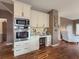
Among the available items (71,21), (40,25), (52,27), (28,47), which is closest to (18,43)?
(28,47)

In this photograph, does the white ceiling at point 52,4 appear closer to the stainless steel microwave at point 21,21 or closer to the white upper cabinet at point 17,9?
the white upper cabinet at point 17,9

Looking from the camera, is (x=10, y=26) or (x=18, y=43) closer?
(x=18, y=43)

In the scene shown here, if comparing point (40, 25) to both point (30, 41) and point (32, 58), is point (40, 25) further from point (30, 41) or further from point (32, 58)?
point (32, 58)

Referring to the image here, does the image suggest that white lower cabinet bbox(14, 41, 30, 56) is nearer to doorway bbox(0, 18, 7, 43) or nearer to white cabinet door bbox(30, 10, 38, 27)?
white cabinet door bbox(30, 10, 38, 27)

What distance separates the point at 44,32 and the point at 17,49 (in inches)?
134

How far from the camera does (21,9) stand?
5.29 metres

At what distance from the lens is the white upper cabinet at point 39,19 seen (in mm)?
6602

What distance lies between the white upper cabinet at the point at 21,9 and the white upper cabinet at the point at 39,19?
35.5 inches

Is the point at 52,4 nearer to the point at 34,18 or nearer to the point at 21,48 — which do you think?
the point at 34,18

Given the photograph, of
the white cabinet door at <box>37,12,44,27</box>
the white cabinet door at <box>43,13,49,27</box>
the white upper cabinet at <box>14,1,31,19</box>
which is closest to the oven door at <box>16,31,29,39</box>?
the white upper cabinet at <box>14,1,31,19</box>

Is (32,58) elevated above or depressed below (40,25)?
below

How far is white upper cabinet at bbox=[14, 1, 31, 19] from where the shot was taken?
16.4 ft

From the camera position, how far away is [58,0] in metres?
5.98

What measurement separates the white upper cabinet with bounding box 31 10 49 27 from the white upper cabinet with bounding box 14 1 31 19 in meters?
0.90
